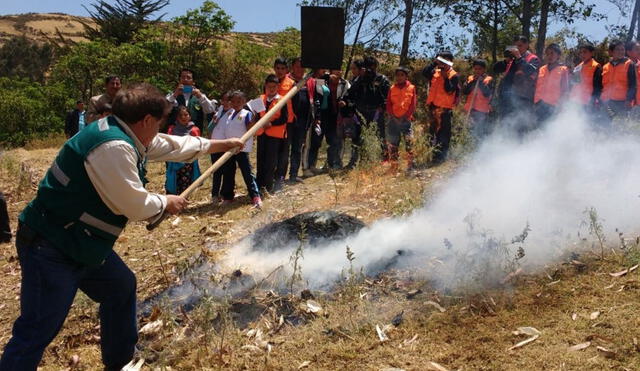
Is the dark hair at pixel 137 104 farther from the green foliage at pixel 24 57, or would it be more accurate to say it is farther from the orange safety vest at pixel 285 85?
the green foliage at pixel 24 57

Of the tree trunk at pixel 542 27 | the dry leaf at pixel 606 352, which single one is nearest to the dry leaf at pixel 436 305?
the dry leaf at pixel 606 352

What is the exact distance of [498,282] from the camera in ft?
13.0

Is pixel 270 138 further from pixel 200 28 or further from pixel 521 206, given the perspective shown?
pixel 200 28

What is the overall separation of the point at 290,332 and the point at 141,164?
1605 millimetres

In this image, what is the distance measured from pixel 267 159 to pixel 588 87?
4947mm

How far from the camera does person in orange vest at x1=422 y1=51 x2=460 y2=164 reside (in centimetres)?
834

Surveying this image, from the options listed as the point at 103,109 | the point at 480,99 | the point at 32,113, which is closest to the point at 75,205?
the point at 103,109

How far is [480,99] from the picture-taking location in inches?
338

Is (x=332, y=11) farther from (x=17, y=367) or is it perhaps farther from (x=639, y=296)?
(x=17, y=367)

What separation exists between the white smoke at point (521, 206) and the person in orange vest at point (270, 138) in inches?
102

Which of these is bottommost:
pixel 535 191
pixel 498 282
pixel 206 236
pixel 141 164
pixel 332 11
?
pixel 206 236

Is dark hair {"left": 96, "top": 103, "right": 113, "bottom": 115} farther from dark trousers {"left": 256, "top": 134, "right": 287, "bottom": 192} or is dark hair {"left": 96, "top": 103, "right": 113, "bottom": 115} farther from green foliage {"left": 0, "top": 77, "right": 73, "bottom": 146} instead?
Answer: green foliage {"left": 0, "top": 77, "right": 73, "bottom": 146}

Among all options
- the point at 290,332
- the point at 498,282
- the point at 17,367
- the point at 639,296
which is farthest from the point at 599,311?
the point at 17,367

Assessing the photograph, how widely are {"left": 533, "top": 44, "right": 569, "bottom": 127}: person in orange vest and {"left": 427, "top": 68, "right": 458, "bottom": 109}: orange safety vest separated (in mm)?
1305
